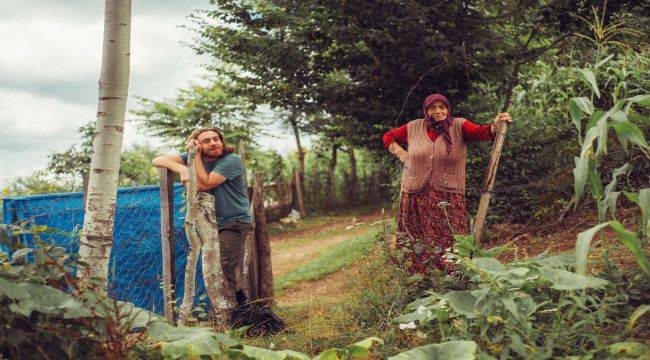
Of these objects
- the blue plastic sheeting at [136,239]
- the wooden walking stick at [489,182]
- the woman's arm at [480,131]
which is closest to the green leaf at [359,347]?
the wooden walking stick at [489,182]

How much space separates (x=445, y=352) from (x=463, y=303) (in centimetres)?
32

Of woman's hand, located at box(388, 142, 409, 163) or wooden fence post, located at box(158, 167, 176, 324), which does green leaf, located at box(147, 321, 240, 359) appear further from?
woman's hand, located at box(388, 142, 409, 163)

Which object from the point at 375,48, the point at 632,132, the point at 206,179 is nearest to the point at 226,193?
the point at 206,179

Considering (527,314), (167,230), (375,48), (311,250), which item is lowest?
(311,250)

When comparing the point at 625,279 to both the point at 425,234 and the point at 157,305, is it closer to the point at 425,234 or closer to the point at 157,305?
the point at 425,234

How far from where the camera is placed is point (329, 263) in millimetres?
8625

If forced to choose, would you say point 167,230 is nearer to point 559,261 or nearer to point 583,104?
point 559,261

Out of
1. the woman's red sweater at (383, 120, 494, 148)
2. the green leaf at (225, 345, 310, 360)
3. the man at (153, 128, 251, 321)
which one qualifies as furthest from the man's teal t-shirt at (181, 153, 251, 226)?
the green leaf at (225, 345, 310, 360)

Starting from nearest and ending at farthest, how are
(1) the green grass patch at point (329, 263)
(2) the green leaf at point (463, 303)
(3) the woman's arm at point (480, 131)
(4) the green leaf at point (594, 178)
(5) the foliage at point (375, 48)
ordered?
1. (2) the green leaf at point (463, 303)
2. (4) the green leaf at point (594, 178)
3. (3) the woman's arm at point (480, 131)
4. (5) the foliage at point (375, 48)
5. (1) the green grass patch at point (329, 263)

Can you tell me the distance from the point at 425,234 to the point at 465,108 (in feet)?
11.8

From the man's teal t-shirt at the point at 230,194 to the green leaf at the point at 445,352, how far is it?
7.06 feet

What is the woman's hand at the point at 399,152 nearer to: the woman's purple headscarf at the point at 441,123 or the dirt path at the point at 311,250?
the woman's purple headscarf at the point at 441,123

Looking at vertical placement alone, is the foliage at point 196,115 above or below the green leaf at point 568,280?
above

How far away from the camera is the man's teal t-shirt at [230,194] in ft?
14.2
